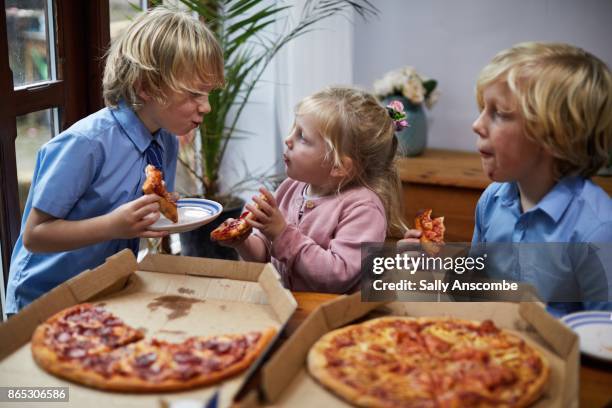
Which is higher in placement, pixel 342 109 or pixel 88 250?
pixel 342 109

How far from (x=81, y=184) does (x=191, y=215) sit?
34 cm

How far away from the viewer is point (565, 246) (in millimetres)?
1859

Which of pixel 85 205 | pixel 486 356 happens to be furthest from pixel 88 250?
pixel 486 356

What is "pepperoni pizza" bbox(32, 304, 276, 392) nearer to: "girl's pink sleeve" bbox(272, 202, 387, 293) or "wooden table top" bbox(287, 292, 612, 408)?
"wooden table top" bbox(287, 292, 612, 408)

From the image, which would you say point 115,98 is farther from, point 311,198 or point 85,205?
point 311,198

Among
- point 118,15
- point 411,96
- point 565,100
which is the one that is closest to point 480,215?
point 565,100

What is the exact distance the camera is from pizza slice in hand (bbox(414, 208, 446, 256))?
201 cm

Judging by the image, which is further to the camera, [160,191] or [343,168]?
[343,168]

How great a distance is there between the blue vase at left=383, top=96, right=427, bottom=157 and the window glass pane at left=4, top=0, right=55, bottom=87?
6.21 feet

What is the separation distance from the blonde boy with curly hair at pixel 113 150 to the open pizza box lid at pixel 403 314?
23.5 inches

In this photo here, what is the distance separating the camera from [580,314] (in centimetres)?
169

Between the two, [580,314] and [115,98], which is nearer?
[580,314]

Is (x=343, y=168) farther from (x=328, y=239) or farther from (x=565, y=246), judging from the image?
(x=565, y=246)

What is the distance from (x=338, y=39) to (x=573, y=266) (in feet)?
8.88
